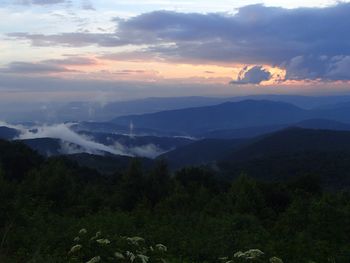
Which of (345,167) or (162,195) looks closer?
(162,195)

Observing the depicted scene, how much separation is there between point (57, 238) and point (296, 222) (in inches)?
390

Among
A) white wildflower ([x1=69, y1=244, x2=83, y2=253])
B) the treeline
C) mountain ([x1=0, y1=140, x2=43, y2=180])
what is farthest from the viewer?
mountain ([x1=0, y1=140, x2=43, y2=180])

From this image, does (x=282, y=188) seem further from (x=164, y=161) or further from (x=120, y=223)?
(x=120, y=223)

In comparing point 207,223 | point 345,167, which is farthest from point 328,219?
point 345,167

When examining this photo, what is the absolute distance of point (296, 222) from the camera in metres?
18.1

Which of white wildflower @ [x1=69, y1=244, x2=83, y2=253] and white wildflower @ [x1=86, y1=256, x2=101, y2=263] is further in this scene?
white wildflower @ [x1=69, y1=244, x2=83, y2=253]

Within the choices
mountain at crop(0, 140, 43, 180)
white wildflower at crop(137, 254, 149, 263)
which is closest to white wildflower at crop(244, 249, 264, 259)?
white wildflower at crop(137, 254, 149, 263)

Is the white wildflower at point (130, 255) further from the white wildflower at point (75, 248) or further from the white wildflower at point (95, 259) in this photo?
the white wildflower at point (75, 248)

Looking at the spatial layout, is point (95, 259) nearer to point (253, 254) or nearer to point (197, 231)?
point (253, 254)

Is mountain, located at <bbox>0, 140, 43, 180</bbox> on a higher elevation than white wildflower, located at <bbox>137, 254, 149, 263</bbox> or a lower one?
lower

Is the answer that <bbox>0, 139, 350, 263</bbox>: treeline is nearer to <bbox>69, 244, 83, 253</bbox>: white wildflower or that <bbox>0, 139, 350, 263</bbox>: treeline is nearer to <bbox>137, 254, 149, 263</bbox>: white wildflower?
<bbox>69, 244, 83, 253</bbox>: white wildflower

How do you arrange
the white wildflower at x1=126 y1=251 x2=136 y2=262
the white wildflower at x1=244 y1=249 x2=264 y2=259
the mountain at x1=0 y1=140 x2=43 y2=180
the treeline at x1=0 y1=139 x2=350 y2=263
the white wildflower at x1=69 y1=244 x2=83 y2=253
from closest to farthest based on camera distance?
the white wildflower at x1=126 y1=251 x2=136 y2=262
the white wildflower at x1=244 y1=249 x2=264 y2=259
the white wildflower at x1=69 y1=244 x2=83 y2=253
the treeline at x1=0 y1=139 x2=350 y2=263
the mountain at x1=0 y1=140 x2=43 y2=180

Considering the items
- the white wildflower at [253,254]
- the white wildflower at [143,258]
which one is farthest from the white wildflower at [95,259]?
the white wildflower at [253,254]

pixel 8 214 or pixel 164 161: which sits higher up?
pixel 8 214
